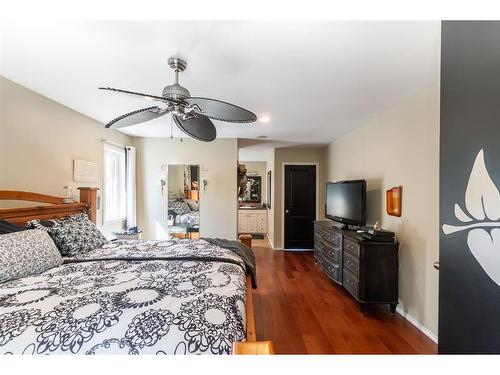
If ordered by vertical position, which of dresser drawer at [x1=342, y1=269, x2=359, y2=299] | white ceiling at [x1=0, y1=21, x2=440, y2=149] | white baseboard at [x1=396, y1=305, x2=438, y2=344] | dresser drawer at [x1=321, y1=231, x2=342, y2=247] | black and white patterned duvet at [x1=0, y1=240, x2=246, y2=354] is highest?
white ceiling at [x1=0, y1=21, x2=440, y2=149]

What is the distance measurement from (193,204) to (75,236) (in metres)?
2.40

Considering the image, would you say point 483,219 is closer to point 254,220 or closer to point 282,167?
point 282,167

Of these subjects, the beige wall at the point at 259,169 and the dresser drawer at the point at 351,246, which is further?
the beige wall at the point at 259,169

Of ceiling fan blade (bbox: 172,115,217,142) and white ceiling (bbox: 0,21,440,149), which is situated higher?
white ceiling (bbox: 0,21,440,149)

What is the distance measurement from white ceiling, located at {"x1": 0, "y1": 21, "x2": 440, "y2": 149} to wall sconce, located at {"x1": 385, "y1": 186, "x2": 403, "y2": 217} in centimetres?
99

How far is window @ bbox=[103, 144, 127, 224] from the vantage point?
381cm

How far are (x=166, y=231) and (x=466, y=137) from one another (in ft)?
15.0

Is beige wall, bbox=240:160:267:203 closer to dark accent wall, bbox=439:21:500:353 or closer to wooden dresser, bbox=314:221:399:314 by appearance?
wooden dresser, bbox=314:221:399:314

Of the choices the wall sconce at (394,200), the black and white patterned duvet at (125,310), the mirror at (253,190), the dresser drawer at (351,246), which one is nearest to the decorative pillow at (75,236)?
the black and white patterned duvet at (125,310)

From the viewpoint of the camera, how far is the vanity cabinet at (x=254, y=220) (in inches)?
280

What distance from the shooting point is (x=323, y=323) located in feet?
7.87

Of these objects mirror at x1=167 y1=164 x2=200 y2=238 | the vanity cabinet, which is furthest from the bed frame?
the vanity cabinet

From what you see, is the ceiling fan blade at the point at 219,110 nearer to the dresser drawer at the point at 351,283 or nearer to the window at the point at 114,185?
the dresser drawer at the point at 351,283
